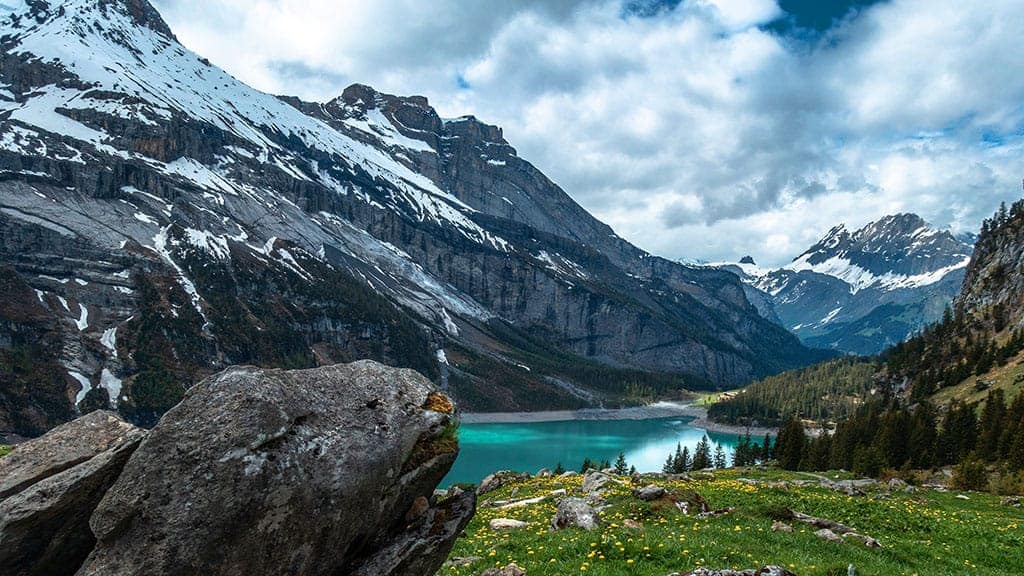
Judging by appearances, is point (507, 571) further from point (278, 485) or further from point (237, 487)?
point (237, 487)

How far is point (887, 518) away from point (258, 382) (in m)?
22.1

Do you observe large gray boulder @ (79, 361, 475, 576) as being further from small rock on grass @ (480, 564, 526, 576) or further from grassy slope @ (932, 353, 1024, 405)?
grassy slope @ (932, 353, 1024, 405)

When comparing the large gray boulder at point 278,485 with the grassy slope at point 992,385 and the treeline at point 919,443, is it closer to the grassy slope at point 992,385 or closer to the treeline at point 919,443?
the treeline at point 919,443

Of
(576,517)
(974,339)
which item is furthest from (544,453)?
(576,517)

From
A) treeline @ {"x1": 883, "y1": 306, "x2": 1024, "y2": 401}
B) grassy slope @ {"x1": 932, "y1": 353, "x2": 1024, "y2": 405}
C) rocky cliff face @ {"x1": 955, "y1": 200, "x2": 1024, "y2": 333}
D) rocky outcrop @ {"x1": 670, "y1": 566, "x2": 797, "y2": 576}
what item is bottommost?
rocky outcrop @ {"x1": 670, "y1": 566, "x2": 797, "y2": 576}

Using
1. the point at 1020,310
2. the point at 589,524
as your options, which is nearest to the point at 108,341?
the point at 589,524

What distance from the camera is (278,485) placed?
829 centimetres

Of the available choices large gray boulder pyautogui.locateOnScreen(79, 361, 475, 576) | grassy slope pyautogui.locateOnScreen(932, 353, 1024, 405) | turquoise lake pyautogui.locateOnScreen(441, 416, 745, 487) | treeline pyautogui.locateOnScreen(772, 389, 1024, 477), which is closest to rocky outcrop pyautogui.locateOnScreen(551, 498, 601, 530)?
large gray boulder pyautogui.locateOnScreen(79, 361, 475, 576)

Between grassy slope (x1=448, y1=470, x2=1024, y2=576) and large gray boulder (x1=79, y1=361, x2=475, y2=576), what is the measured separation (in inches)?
178

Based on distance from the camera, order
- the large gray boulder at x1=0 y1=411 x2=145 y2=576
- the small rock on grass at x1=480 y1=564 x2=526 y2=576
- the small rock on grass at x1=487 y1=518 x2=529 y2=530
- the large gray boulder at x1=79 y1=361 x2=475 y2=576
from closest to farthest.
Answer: the large gray boulder at x1=79 y1=361 x2=475 y2=576
the large gray boulder at x1=0 y1=411 x2=145 y2=576
the small rock on grass at x1=480 y1=564 x2=526 y2=576
the small rock on grass at x1=487 y1=518 x2=529 y2=530

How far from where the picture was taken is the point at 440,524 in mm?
11039

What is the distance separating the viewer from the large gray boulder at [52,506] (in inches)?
321

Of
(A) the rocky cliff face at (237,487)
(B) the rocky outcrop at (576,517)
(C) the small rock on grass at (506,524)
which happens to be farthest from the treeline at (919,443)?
(A) the rocky cliff face at (237,487)

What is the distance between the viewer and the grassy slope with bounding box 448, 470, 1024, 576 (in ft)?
43.1
